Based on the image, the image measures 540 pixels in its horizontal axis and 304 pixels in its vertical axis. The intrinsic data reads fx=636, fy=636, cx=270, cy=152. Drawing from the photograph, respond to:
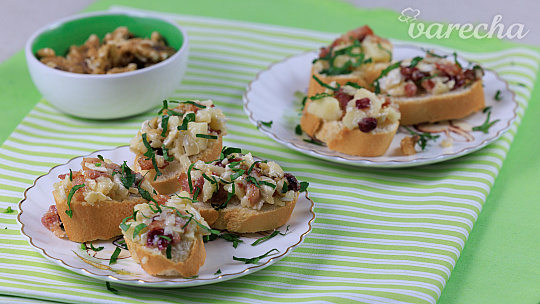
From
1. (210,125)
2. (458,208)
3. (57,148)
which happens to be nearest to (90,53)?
(57,148)

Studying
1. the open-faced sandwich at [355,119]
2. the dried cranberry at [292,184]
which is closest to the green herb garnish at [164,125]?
the dried cranberry at [292,184]

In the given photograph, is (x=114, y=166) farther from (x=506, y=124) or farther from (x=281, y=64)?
(x=506, y=124)

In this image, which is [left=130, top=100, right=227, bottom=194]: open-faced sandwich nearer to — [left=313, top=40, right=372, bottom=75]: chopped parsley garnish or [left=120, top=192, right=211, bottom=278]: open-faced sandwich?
[left=120, top=192, right=211, bottom=278]: open-faced sandwich

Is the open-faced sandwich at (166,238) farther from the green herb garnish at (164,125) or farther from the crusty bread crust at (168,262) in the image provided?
the green herb garnish at (164,125)

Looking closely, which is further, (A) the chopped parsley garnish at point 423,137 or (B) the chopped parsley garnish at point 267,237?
(A) the chopped parsley garnish at point 423,137

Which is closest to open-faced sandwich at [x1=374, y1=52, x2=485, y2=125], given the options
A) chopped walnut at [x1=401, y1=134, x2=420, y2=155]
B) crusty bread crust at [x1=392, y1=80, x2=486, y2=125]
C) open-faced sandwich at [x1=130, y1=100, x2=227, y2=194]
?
crusty bread crust at [x1=392, y1=80, x2=486, y2=125]

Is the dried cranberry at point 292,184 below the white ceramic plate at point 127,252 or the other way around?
the other way around

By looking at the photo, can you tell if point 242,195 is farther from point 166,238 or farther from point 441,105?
point 441,105
